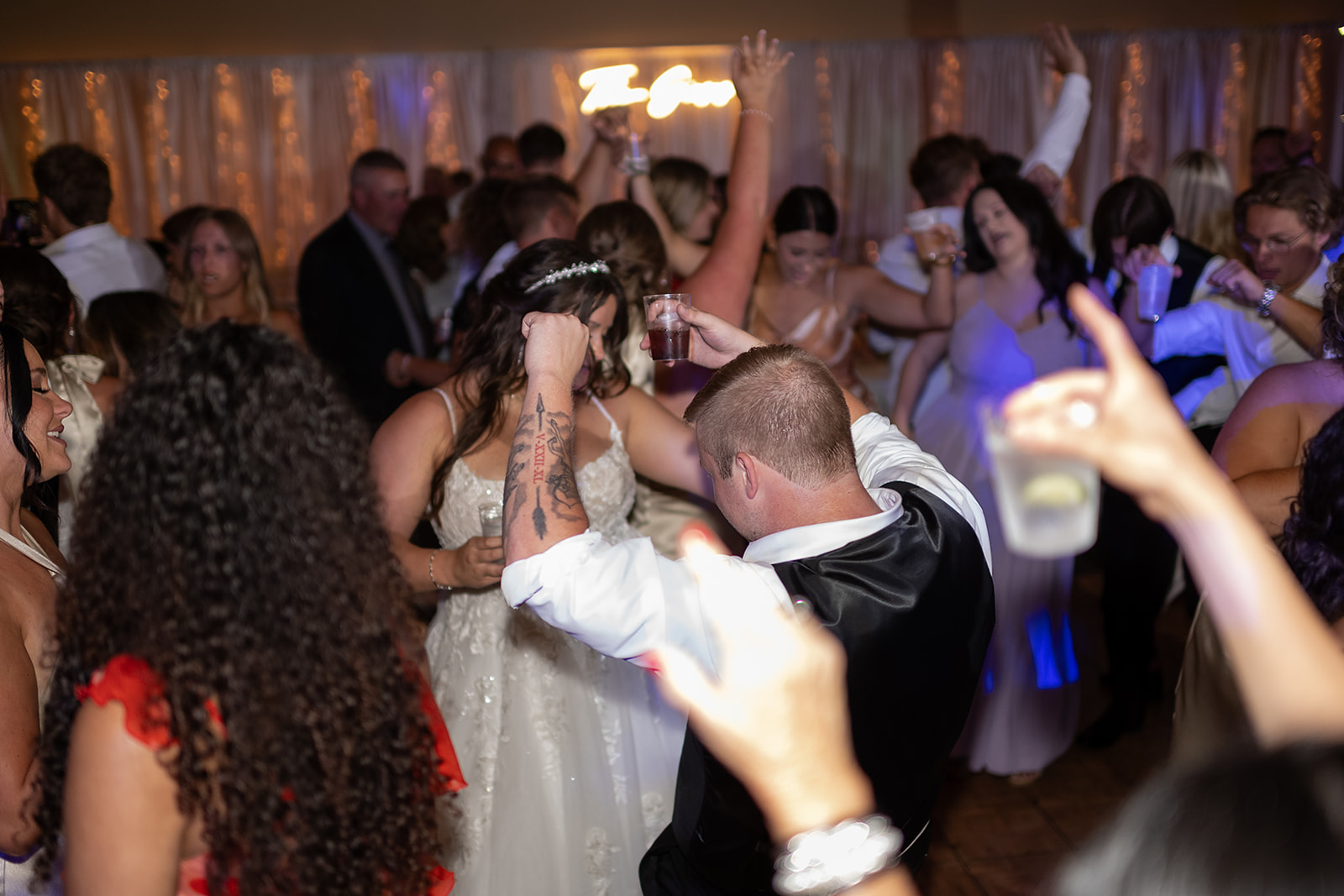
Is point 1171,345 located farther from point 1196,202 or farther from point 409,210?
point 409,210

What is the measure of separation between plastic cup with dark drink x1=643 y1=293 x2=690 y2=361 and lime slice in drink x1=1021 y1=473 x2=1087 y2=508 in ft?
3.71

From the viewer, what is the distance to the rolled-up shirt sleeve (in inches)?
48.3

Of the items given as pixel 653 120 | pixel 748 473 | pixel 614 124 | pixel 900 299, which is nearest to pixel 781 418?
pixel 748 473

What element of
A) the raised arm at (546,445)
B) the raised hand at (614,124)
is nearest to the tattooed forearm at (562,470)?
the raised arm at (546,445)

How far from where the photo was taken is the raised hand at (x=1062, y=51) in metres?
3.52

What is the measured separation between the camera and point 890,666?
1.28m

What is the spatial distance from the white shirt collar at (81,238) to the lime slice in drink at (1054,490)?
150 inches

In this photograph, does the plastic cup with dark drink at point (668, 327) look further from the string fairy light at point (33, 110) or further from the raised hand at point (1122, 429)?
the string fairy light at point (33, 110)

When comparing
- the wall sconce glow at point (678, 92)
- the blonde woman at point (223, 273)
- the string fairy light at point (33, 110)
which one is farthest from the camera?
the string fairy light at point (33, 110)

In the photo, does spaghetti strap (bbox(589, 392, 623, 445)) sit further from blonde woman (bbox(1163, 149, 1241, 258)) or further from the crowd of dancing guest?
blonde woman (bbox(1163, 149, 1241, 258))

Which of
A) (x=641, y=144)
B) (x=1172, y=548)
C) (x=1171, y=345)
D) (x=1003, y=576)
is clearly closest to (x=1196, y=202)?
(x=1171, y=345)

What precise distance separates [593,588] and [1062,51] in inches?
124

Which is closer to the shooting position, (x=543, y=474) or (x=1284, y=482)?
(x=543, y=474)

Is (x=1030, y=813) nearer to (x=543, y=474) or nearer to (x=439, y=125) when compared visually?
(x=543, y=474)
